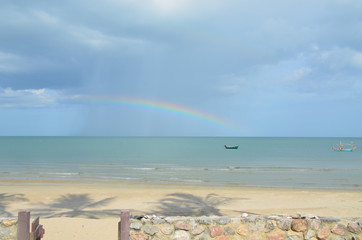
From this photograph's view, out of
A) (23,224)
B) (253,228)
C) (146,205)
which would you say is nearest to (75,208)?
(146,205)

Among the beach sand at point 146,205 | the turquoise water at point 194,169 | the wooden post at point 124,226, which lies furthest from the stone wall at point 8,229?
the turquoise water at point 194,169

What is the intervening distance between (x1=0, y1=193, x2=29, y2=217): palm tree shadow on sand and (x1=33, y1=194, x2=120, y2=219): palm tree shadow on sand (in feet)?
4.27

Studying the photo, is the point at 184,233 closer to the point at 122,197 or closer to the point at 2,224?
the point at 2,224

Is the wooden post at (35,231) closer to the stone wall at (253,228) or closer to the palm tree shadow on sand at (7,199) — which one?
the stone wall at (253,228)

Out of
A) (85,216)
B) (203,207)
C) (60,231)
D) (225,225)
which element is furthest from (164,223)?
(203,207)

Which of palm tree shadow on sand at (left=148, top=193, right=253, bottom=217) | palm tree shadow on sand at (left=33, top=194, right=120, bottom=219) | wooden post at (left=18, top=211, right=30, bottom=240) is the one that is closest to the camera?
wooden post at (left=18, top=211, right=30, bottom=240)

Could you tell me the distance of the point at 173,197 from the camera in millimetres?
18469

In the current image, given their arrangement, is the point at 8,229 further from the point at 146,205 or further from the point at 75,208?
the point at 146,205

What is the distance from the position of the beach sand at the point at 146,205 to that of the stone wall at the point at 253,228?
180 inches

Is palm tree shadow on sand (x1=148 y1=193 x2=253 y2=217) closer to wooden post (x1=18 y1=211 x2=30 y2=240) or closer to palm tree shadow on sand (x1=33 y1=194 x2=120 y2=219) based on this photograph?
palm tree shadow on sand (x1=33 y1=194 x2=120 y2=219)

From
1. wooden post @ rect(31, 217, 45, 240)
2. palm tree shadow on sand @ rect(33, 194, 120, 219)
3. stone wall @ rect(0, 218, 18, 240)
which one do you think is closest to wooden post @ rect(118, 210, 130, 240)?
wooden post @ rect(31, 217, 45, 240)

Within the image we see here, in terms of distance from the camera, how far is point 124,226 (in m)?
6.18

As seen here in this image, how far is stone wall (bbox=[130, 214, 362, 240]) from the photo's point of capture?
21.2 feet

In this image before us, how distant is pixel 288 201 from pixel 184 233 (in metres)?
12.9
